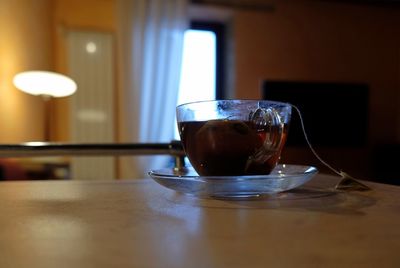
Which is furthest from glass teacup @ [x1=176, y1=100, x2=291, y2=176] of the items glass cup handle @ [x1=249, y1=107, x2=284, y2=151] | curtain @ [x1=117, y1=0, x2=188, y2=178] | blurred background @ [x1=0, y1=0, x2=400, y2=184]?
curtain @ [x1=117, y1=0, x2=188, y2=178]

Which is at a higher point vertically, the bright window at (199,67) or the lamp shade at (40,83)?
the bright window at (199,67)

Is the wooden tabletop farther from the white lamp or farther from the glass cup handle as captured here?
the white lamp

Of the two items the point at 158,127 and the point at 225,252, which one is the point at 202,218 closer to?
the point at 225,252

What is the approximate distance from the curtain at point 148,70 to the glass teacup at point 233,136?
2.48 m

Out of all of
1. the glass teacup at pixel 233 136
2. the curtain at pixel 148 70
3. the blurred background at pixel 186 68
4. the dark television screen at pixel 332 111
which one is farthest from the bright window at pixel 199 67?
the glass teacup at pixel 233 136

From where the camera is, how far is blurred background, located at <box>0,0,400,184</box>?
2.80 meters

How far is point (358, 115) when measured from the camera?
3.51 meters

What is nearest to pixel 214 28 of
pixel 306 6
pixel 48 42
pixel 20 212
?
pixel 306 6

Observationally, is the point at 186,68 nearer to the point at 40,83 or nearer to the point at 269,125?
the point at 40,83

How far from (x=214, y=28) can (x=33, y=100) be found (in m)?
1.64

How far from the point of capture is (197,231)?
28 centimetres

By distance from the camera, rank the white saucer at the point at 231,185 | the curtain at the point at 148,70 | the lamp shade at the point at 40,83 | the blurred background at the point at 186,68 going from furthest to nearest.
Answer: the curtain at the point at 148,70
the blurred background at the point at 186,68
the lamp shade at the point at 40,83
the white saucer at the point at 231,185

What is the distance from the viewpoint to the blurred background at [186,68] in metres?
2.80

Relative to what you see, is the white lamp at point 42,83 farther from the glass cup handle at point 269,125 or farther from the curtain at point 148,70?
the glass cup handle at point 269,125
